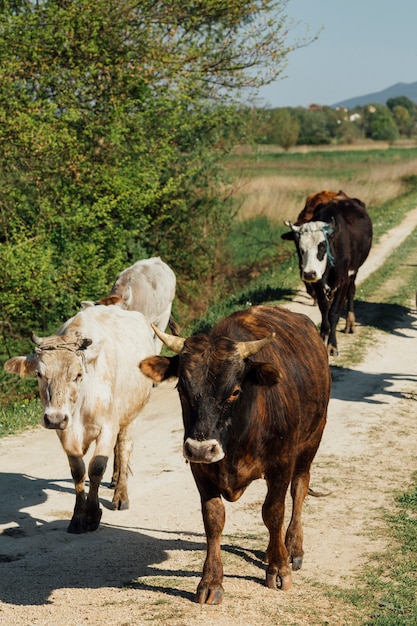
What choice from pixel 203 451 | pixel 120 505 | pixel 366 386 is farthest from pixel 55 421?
pixel 366 386

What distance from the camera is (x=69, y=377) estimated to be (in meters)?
6.96

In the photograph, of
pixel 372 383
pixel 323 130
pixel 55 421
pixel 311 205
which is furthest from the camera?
pixel 323 130

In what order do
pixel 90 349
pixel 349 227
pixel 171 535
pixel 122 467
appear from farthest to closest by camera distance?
pixel 349 227 → pixel 122 467 → pixel 90 349 → pixel 171 535

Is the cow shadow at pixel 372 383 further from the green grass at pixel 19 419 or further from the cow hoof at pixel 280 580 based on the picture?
the cow hoof at pixel 280 580

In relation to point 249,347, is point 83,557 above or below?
below

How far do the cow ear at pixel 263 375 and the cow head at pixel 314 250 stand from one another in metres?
8.63

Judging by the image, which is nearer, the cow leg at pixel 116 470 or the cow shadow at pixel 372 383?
the cow leg at pixel 116 470

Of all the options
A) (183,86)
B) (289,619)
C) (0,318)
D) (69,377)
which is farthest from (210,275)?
(289,619)

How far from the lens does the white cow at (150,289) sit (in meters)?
13.3

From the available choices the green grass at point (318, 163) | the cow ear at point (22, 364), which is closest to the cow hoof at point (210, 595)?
the cow ear at point (22, 364)

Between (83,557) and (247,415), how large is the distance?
6.61ft

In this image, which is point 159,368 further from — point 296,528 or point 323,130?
point 323,130

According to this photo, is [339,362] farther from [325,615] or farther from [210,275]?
[210,275]

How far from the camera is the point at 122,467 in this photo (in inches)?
327
